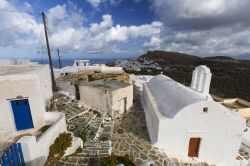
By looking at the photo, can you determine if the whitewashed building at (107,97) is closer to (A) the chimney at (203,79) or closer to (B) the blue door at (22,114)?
(B) the blue door at (22,114)

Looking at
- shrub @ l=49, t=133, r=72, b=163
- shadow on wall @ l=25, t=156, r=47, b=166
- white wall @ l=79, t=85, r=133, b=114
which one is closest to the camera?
shadow on wall @ l=25, t=156, r=47, b=166

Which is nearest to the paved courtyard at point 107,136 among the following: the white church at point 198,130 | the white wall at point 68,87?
the white church at point 198,130

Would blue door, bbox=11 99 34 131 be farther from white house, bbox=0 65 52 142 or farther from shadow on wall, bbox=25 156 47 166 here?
shadow on wall, bbox=25 156 47 166

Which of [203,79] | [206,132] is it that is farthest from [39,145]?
[203,79]

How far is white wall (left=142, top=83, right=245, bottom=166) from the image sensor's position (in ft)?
33.7

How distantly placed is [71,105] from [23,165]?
840cm

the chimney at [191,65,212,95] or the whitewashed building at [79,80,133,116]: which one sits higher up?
the chimney at [191,65,212,95]

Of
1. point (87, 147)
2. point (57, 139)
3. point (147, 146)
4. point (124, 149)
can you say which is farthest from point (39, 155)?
point (147, 146)

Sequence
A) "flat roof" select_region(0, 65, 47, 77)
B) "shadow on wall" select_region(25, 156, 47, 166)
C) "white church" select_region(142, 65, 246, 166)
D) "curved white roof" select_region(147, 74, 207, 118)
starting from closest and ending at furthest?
"shadow on wall" select_region(25, 156, 47, 166) → "flat roof" select_region(0, 65, 47, 77) → "white church" select_region(142, 65, 246, 166) → "curved white roof" select_region(147, 74, 207, 118)

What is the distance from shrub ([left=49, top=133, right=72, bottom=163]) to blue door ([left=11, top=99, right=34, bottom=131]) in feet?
7.56

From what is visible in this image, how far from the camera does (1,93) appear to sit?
27.7 ft

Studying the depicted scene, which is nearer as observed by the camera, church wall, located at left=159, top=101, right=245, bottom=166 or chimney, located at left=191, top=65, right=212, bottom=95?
church wall, located at left=159, top=101, right=245, bottom=166

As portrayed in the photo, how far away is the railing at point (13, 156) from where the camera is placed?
5.87m

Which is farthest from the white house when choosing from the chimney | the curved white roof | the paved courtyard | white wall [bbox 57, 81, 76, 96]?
the chimney
